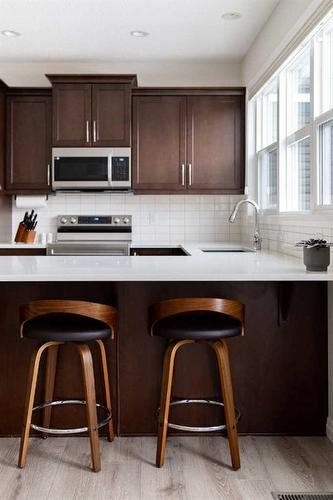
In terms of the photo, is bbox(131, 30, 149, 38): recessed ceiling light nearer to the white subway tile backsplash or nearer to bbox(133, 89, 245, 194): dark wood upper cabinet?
bbox(133, 89, 245, 194): dark wood upper cabinet

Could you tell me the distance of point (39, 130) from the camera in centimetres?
521

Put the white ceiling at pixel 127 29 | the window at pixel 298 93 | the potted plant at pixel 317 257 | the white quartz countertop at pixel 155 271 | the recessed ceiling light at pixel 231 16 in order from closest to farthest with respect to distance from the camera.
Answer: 1. the white quartz countertop at pixel 155 271
2. the potted plant at pixel 317 257
3. the window at pixel 298 93
4. the white ceiling at pixel 127 29
5. the recessed ceiling light at pixel 231 16

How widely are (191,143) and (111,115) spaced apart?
0.77 metres

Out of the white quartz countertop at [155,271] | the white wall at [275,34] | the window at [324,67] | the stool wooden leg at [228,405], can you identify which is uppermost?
the white wall at [275,34]

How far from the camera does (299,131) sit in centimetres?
363

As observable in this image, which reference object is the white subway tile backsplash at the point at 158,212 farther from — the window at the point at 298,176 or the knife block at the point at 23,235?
the window at the point at 298,176

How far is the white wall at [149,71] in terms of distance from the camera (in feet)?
17.9

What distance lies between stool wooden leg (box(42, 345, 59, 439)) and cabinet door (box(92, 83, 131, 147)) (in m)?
2.74

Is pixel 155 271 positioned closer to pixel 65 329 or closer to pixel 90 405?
pixel 65 329

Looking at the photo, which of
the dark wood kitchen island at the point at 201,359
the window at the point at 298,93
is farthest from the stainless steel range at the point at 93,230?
the dark wood kitchen island at the point at 201,359

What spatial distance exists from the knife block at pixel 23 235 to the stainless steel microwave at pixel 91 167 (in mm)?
538

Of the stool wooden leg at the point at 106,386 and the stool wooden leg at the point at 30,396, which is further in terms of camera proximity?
the stool wooden leg at the point at 106,386

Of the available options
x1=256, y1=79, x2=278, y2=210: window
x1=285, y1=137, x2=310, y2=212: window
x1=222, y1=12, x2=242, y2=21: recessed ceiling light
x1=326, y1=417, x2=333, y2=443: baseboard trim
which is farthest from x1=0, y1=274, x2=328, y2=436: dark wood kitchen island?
x1=222, y1=12, x2=242, y2=21: recessed ceiling light

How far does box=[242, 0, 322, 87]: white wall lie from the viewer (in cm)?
331
